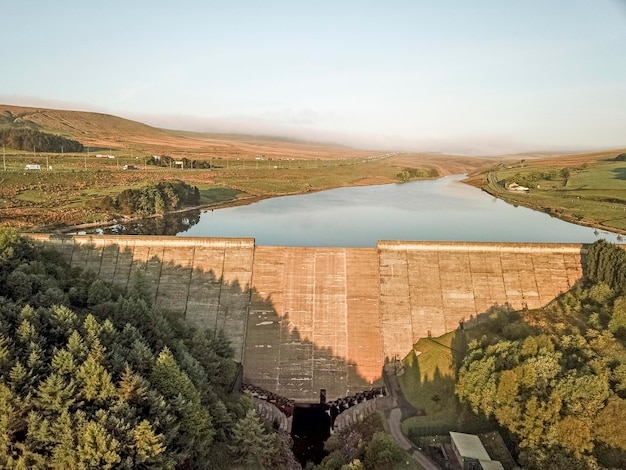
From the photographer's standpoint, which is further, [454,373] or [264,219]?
[264,219]

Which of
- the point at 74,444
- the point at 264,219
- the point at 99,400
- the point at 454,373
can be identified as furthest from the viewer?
the point at 264,219

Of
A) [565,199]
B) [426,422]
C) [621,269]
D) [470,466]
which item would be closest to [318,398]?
[426,422]

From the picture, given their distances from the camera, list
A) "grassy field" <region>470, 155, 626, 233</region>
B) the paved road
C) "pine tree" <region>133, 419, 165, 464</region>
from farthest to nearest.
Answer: "grassy field" <region>470, 155, 626, 233</region> → the paved road → "pine tree" <region>133, 419, 165, 464</region>

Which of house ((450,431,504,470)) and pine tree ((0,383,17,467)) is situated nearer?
pine tree ((0,383,17,467))

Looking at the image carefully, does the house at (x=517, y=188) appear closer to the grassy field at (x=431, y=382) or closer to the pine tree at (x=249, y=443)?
the grassy field at (x=431, y=382)

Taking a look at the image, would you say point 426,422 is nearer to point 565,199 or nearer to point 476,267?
point 476,267

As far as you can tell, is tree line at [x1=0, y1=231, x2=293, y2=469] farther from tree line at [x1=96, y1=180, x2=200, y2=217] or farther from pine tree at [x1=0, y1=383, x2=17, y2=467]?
tree line at [x1=96, y1=180, x2=200, y2=217]

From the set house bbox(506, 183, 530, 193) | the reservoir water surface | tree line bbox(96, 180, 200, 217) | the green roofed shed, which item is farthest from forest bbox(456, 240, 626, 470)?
house bbox(506, 183, 530, 193)
